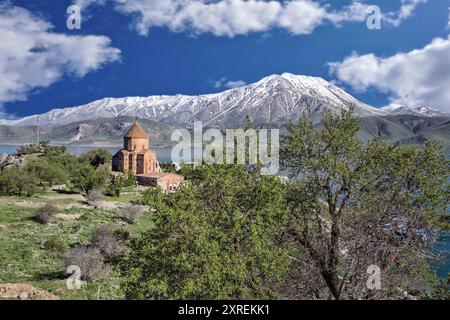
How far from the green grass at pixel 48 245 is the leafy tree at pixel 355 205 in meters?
8.20

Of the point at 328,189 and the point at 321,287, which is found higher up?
the point at 328,189

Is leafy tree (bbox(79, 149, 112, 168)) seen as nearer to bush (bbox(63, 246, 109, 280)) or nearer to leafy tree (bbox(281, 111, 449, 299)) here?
bush (bbox(63, 246, 109, 280))

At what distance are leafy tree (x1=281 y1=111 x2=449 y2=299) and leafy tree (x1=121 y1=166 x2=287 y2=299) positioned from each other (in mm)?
1881

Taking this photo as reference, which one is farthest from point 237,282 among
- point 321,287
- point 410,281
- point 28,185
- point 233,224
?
point 28,185

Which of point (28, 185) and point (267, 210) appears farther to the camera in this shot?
point (28, 185)

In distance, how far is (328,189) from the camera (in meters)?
17.4

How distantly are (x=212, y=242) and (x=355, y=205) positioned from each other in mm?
6653

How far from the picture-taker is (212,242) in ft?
44.7

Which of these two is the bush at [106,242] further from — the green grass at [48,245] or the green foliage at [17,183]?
the green foliage at [17,183]

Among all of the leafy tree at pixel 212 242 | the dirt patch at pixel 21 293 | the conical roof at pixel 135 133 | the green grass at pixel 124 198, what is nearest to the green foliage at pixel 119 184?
the green grass at pixel 124 198

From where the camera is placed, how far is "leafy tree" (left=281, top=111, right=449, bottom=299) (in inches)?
642
